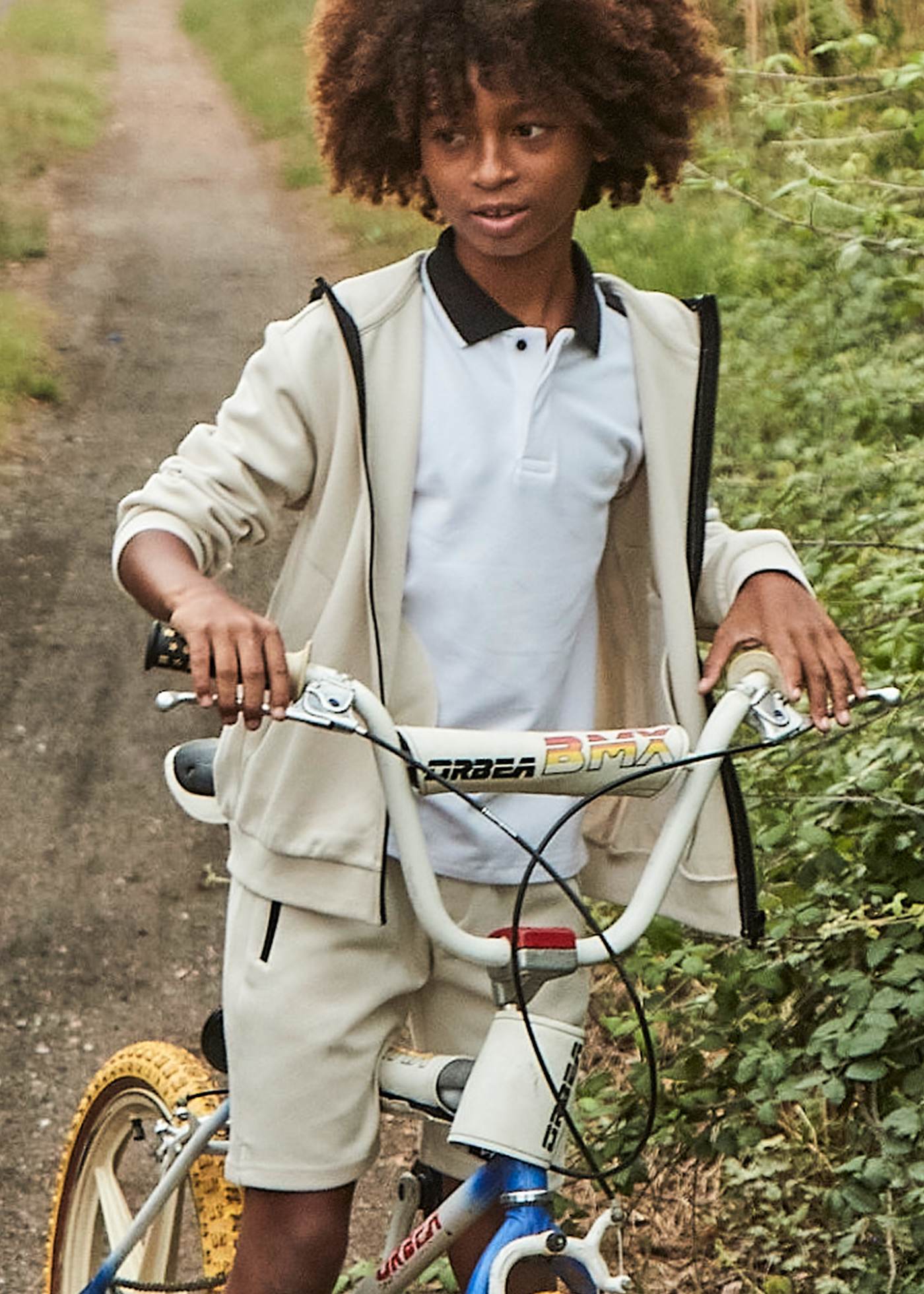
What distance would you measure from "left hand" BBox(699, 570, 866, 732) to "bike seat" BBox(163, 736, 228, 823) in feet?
2.08

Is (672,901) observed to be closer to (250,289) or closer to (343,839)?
(343,839)

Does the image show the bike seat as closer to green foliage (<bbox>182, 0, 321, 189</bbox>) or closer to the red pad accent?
the red pad accent

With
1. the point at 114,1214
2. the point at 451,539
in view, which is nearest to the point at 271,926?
the point at 451,539

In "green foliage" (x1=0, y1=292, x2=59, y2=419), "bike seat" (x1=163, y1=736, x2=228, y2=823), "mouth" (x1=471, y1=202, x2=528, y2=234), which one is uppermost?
"mouth" (x1=471, y1=202, x2=528, y2=234)

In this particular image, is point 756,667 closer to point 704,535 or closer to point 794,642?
point 794,642

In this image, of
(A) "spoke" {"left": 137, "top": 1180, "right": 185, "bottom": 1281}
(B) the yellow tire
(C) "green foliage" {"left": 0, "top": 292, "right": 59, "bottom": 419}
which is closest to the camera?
(B) the yellow tire

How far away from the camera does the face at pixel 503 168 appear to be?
2188mm

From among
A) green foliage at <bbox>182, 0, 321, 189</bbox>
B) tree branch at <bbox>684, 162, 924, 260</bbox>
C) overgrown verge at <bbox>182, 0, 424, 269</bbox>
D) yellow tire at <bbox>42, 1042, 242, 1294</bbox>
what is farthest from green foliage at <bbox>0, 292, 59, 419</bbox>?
yellow tire at <bbox>42, 1042, 242, 1294</bbox>

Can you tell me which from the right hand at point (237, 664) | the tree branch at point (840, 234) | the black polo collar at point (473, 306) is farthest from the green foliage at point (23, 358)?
the right hand at point (237, 664)

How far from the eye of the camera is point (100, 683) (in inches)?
224

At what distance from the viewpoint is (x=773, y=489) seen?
4.96 m

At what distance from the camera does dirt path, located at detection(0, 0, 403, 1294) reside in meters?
4.19

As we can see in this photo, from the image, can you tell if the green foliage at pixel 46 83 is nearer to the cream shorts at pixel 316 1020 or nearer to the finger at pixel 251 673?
the cream shorts at pixel 316 1020

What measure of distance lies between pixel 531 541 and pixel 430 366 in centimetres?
23
